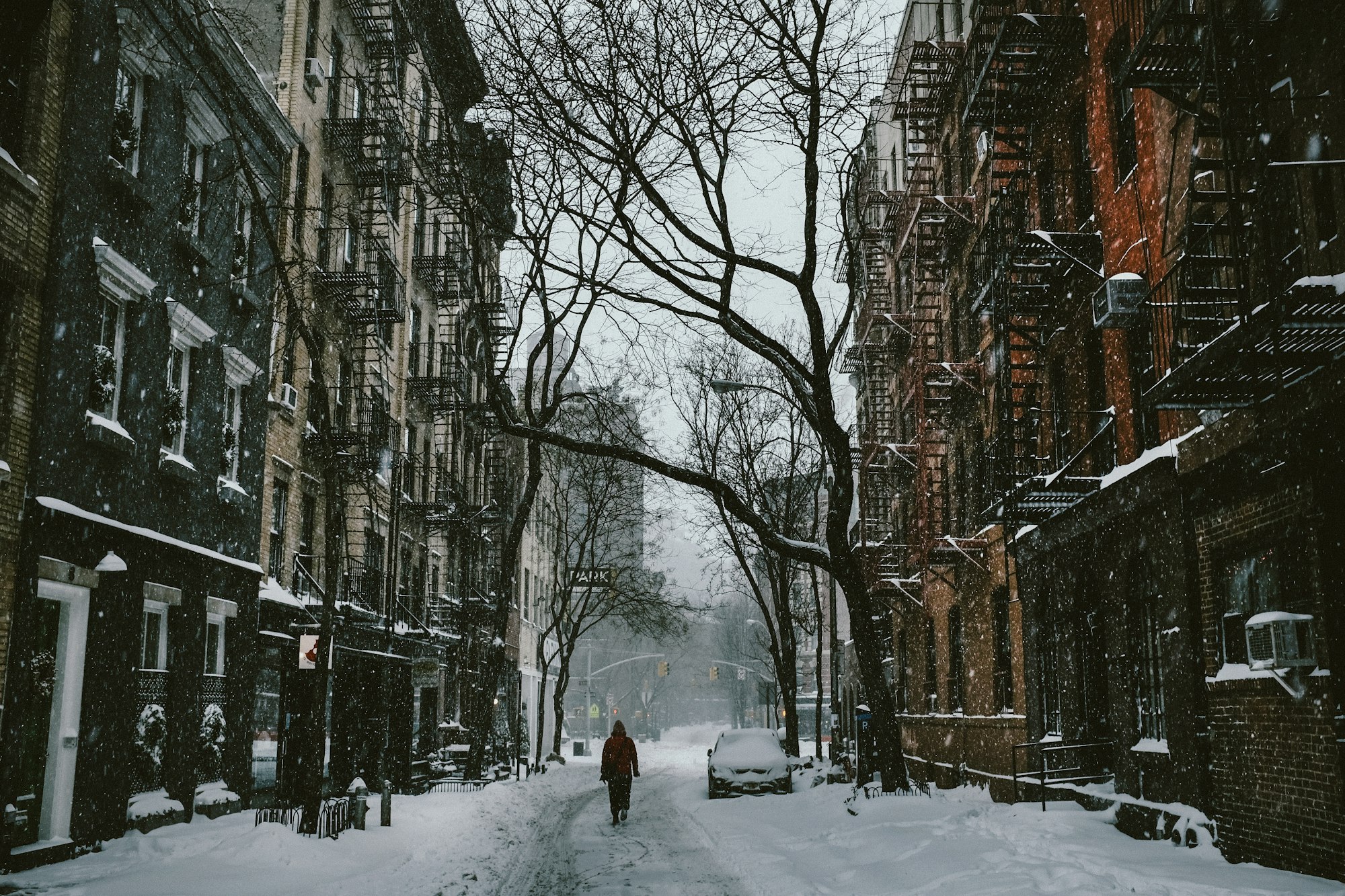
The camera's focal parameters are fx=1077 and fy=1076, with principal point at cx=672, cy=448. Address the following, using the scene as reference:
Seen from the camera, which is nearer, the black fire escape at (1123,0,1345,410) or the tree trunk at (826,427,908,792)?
the black fire escape at (1123,0,1345,410)

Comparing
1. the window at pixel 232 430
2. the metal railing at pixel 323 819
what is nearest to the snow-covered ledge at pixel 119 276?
the window at pixel 232 430

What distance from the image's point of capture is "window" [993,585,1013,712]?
22.4m

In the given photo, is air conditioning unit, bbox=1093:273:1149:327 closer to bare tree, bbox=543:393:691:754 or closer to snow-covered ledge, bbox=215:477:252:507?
snow-covered ledge, bbox=215:477:252:507

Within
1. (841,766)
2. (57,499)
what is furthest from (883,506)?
(57,499)

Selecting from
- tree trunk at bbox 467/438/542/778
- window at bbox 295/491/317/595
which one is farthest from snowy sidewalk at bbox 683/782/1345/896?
window at bbox 295/491/317/595

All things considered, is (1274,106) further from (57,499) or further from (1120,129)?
(57,499)

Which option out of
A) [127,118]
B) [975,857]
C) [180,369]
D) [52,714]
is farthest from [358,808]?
[127,118]

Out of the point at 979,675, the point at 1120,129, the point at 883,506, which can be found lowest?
the point at 979,675

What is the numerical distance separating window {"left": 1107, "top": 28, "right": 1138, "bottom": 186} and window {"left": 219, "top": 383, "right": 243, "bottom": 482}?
15105 millimetres

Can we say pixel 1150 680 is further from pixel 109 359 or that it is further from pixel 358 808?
pixel 109 359

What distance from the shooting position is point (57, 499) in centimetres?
1298

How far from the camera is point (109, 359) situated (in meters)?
14.5

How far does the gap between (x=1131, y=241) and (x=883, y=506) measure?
58.0 ft

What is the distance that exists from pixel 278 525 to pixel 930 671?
60.3 feet
